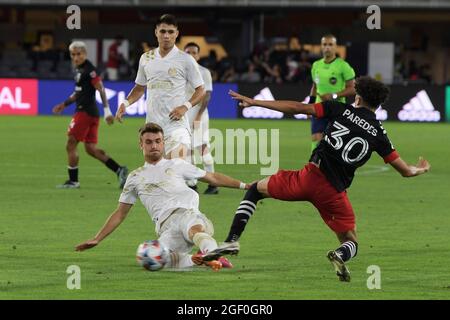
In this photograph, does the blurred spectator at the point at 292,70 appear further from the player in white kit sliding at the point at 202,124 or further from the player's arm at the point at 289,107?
the player's arm at the point at 289,107

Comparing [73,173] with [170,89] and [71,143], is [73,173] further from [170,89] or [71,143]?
[170,89]

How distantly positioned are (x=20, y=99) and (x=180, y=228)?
29534 mm

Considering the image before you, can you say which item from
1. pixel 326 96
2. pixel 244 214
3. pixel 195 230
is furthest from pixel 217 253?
pixel 326 96

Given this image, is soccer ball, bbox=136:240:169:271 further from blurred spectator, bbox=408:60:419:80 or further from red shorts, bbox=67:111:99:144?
blurred spectator, bbox=408:60:419:80

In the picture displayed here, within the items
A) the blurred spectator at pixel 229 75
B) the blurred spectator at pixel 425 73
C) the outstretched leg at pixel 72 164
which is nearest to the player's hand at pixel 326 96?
the outstretched leg at pixel 72 164

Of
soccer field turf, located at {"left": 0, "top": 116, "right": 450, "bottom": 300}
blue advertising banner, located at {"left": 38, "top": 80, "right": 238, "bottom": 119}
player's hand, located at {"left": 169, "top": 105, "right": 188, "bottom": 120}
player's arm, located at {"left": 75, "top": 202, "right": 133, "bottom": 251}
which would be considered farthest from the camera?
blue advertising banner, located at {"left": 38, "top": 80, "right": 238, "bottom": 119}

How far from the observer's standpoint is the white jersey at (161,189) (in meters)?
11.7

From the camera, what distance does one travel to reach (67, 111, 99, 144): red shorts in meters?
19.8

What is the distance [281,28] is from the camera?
174ft

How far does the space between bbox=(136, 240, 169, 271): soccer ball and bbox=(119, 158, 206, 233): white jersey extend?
1.29 ft

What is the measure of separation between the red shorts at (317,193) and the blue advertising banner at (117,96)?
27.7m

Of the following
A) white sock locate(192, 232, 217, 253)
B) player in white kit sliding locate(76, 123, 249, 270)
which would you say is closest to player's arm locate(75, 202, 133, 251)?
player in white kit sliding locate(76, 123, 249, 270)

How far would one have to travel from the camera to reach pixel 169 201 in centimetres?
1176
